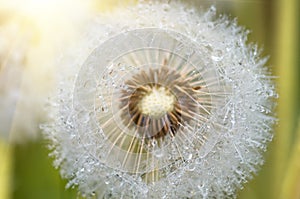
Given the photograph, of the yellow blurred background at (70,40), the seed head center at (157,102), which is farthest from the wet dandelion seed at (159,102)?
the yellow blurred background at (70,40)

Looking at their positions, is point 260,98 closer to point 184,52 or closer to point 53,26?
point 184,52

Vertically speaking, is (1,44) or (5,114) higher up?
(1,44)

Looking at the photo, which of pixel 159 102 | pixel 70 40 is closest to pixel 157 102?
pixel 159 102

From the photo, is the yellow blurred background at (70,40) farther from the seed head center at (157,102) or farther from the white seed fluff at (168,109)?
the seed head center at (157,102)

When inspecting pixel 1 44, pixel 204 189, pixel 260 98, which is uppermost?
pixel 1 44

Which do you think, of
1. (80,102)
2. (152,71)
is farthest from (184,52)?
(80,102)

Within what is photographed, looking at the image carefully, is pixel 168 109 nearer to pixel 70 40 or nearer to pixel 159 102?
pixel 159 102

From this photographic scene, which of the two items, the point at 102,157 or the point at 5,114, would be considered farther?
the point at 5,114
